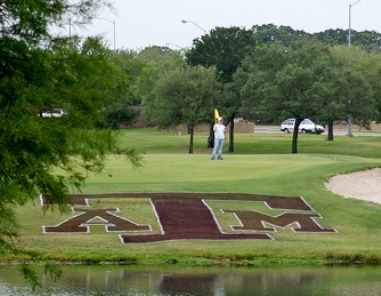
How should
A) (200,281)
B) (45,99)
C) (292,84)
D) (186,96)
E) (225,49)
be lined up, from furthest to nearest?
(225,49) → (186,96) → (292,84) → (200,281) → (45,99)

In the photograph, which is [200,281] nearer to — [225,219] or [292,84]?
[225,219]

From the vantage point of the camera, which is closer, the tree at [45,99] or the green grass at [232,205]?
the tree at [45,99]

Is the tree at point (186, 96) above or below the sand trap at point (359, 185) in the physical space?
above

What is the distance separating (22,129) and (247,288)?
30.9 ft

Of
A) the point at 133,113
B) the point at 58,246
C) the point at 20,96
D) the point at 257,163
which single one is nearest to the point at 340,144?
the point at 133,113

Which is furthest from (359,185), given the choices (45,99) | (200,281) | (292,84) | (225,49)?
(225,49)

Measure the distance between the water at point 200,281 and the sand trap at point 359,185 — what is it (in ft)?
32.3

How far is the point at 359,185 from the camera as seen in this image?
32.3m

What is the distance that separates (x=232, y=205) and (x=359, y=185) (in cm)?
A: 716

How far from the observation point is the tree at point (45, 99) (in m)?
9.89

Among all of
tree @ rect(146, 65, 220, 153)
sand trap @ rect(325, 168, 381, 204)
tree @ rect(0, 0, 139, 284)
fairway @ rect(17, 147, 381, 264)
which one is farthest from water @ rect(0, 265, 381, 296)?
tree @ rect(146, 65, 220, 153)

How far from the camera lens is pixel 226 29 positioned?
250 feet

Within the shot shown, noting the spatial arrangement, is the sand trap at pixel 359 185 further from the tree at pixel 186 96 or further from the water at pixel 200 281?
the tree at pixel 186 96

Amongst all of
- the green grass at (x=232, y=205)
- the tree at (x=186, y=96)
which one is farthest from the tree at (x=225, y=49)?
the green grass at (x=232, y=205)
